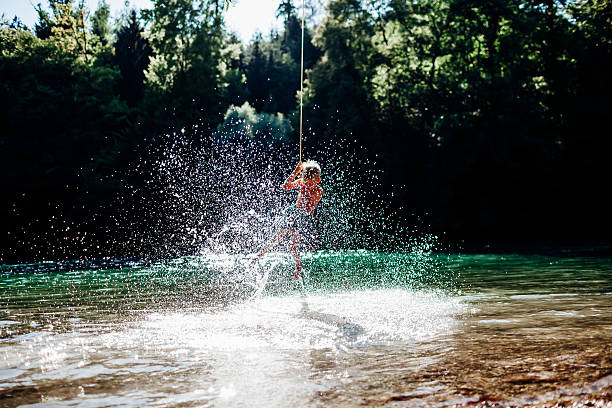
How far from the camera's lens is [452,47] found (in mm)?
36875

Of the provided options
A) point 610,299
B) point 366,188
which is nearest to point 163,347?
point 610,299

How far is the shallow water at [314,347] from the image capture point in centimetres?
394

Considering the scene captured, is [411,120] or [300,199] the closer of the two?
[300,199]

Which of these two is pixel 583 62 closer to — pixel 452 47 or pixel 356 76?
pixel 452 47

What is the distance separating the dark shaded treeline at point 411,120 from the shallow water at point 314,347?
21.2 metres

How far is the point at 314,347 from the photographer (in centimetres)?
541

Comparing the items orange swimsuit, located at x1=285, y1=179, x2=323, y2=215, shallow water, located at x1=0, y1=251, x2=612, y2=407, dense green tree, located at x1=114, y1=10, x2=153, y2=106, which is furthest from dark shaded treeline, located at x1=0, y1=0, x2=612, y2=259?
shallow water, located at x1=0, y1=251, x2=612, y2=407

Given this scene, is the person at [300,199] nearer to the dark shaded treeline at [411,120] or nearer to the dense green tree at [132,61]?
the dark shaded treeline at [411,120]

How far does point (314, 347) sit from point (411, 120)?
33.9 m

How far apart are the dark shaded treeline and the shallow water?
21.2 m

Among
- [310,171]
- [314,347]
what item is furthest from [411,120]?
[314,347]

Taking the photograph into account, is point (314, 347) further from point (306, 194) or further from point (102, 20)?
point (102, 20)

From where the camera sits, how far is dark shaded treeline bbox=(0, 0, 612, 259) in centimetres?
3350

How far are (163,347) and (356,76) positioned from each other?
38140mm
